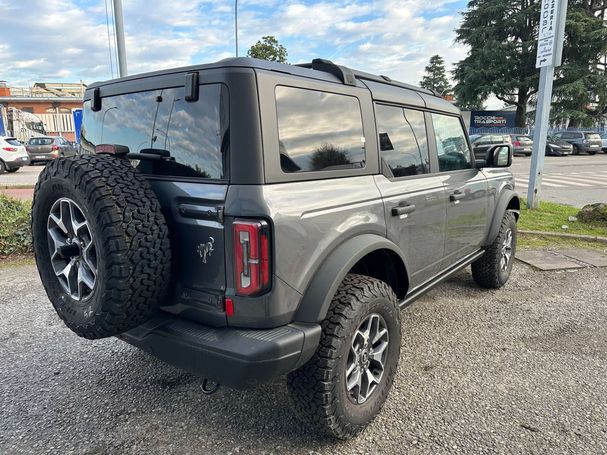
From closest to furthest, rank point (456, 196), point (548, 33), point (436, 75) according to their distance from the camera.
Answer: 1. point (456, 196)
2. point (548, 33)
3. point (436, 75)

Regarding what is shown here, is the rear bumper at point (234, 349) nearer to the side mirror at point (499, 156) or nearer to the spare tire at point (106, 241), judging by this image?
the spare tire at point (106, 241)

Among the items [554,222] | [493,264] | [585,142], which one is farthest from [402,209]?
[585,142]

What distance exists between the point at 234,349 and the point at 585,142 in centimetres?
3351

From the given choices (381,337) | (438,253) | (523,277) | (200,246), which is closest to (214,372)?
(200,246)

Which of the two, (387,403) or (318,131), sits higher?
(318,131)

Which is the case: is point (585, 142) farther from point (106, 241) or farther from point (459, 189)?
point (106, 241)

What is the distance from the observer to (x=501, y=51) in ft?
118

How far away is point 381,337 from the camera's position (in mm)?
2600

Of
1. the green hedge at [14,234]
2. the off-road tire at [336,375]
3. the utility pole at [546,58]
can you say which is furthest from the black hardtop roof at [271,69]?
the utility pole at [546,58]

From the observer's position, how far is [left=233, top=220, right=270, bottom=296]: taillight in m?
1.94

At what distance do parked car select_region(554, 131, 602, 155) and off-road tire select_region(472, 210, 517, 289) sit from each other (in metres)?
29.6

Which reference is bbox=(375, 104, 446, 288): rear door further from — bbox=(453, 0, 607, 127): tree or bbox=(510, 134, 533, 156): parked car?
bbox=(453, 0, 607, 127): tree

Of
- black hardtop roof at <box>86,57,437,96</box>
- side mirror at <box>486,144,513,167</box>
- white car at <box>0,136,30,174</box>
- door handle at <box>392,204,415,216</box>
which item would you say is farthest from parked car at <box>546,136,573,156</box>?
black hardtop roof at <box>86,57,437,96</box>

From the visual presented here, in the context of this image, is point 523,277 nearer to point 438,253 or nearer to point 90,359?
point 438,253
